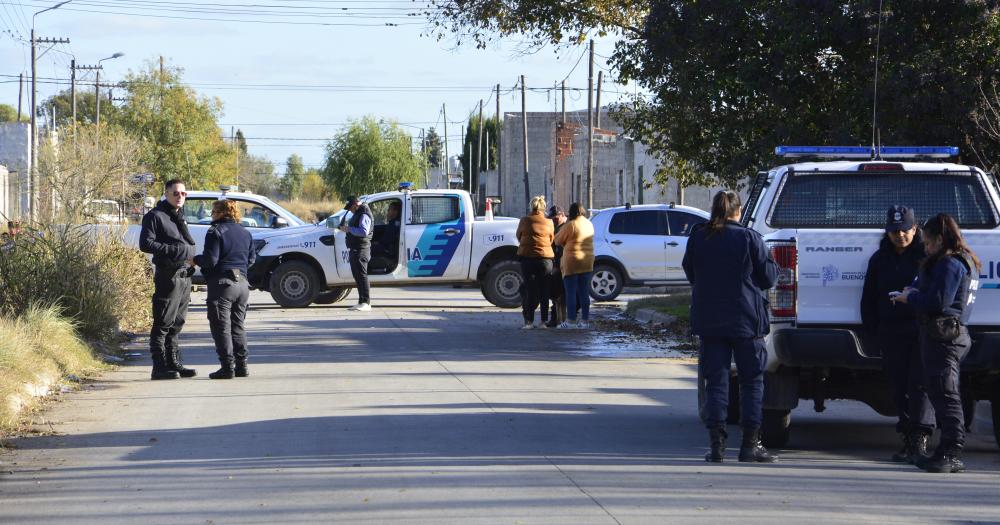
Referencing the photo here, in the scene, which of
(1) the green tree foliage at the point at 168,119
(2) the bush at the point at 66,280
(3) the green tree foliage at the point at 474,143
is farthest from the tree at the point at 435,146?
(2) the bush at the point at 66,280

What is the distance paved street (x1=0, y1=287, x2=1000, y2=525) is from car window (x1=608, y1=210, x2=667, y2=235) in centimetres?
986

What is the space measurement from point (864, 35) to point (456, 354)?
19.6ft

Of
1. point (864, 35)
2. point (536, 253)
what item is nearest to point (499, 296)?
point (536, 253)

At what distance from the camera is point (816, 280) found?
8.13 metres

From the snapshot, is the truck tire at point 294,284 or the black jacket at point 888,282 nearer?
the black jacket at point 888,282

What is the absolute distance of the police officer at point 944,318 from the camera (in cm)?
770

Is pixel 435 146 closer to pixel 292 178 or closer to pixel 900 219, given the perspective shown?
pixel 292 178

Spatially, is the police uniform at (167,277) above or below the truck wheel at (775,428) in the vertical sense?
above

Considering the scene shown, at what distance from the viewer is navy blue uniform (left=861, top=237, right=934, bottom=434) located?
7965 mm

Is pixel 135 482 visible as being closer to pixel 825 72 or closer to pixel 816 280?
pixel 816 280

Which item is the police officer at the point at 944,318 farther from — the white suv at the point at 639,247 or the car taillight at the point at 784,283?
the white suv at the point at 639,247

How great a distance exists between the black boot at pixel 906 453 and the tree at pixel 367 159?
241ft

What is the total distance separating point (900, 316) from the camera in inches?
313

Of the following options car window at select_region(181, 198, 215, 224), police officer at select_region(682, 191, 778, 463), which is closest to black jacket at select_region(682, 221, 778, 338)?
police officer at select_region(682, 191, 778, 463)
